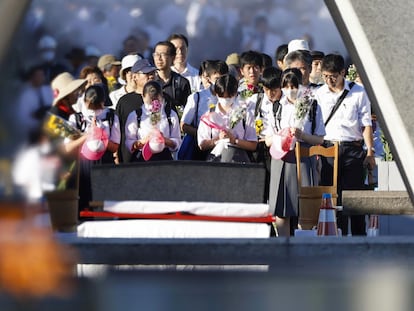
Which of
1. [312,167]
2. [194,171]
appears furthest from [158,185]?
[312,167]

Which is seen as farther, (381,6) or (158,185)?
(158,185)

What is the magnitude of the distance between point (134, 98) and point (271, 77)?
1.44 meters

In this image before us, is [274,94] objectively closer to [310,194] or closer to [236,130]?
[236,130]

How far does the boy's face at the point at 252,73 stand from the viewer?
1208 centimetres

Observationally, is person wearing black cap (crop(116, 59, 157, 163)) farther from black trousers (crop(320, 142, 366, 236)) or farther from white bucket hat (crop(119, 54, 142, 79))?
black trousers (crop(320, 142, 366, 236))

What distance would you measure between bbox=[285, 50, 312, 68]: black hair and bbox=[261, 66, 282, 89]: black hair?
65 centimetres

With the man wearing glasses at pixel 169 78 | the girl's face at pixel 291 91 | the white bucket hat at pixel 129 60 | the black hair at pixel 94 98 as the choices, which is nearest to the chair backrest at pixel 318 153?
the girl's face at pixel 291 91

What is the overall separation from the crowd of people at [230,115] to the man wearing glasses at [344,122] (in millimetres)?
11

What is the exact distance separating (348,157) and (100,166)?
10.2 ft

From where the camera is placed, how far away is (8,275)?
4.65 meters

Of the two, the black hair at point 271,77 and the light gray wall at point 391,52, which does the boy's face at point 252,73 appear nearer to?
the black hair at point 271,77

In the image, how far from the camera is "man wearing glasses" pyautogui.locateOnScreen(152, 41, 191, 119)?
1190 centimetres

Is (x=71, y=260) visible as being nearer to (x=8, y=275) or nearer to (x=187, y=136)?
(x=8, y=275)

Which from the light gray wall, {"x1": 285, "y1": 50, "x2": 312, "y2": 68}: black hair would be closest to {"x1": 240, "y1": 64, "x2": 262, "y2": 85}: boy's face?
{"x1": 285, "y1": 50, "x2": 312, "y2": 68}: black hair
